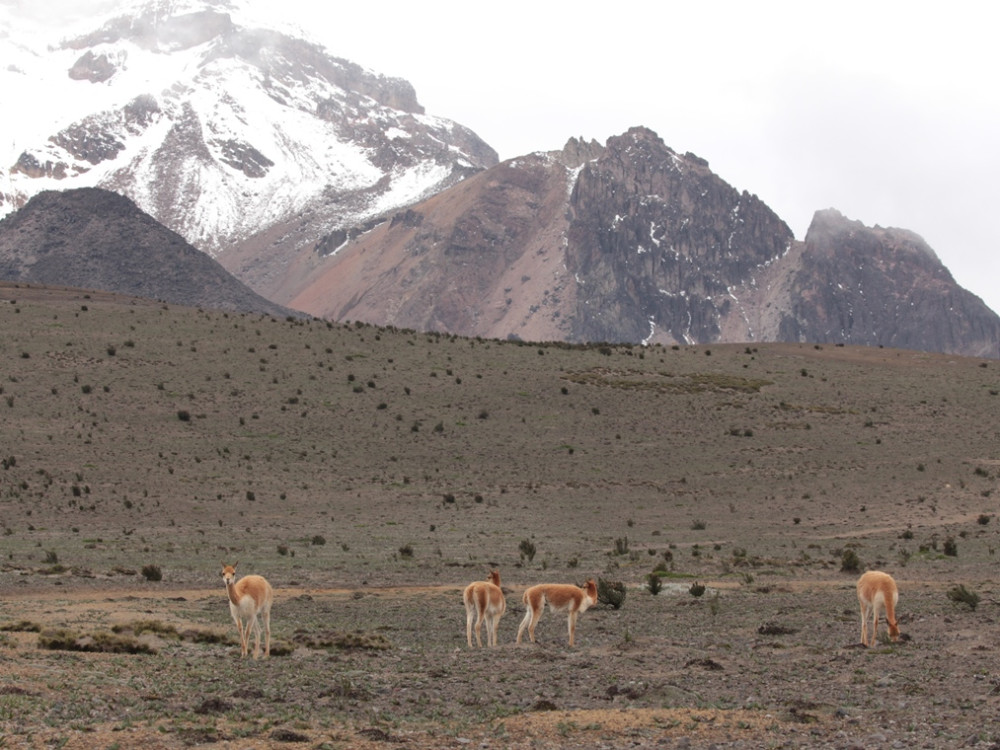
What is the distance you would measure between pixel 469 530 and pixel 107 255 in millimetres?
121156

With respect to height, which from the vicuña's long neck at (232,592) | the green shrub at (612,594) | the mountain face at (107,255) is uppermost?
the mountain face at (107,255)

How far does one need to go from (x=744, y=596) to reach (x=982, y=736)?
49.5 ft

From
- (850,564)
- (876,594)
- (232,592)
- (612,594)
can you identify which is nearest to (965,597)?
(876,594)

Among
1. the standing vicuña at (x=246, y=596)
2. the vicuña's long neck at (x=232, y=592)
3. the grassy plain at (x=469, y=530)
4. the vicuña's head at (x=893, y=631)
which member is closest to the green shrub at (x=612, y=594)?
the grassy plain at (x=469, y=530)

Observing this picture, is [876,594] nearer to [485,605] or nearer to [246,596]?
[485,605]

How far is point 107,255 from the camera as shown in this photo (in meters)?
159

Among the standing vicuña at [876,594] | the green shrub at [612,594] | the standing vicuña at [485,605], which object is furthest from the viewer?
the green shrub at [612,594]

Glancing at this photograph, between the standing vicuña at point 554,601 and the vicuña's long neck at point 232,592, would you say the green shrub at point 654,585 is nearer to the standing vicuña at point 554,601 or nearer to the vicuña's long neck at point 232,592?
the standing vicuña at point 554,601

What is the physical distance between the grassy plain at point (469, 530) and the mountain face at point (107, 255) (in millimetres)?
50266

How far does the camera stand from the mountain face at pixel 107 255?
6033 inches

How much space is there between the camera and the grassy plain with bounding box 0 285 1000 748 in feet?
54.0

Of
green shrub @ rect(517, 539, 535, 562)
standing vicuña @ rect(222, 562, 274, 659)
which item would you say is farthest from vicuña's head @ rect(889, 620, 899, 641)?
green shrub @ rect(517, 539, 535, 562)

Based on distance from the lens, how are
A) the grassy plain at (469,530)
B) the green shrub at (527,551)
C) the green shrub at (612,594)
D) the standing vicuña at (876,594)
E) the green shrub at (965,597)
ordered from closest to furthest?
the grassy plain at (469,530) < the standing vicuña at (876,594) < the green shrub at (965,597) < the green shrub at (612,594) < the green shrub at (527,551)

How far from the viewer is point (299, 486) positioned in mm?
55656
